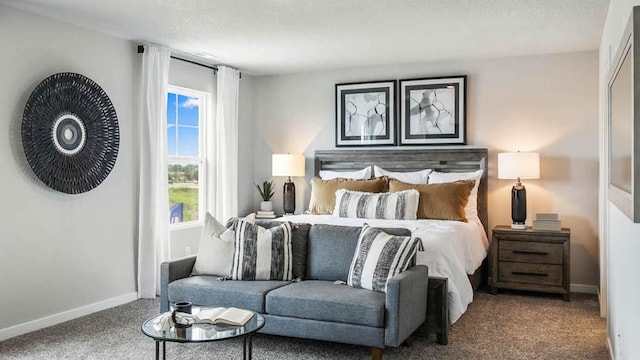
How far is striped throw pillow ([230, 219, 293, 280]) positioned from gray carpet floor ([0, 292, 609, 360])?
45cm

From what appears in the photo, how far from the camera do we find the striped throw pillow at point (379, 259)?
139 inches

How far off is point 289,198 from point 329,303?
3.26 m

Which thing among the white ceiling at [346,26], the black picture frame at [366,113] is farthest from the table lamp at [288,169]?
the white ceiling at [346,26]

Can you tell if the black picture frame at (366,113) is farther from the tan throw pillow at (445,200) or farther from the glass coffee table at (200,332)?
the glass coffee table at (200,332)

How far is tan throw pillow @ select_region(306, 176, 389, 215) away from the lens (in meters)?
5.84

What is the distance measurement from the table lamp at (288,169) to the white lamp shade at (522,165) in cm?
235

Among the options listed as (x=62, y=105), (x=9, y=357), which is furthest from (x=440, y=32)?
(x=9, y=357)

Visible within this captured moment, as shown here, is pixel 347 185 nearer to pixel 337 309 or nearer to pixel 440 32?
pixel 440 32

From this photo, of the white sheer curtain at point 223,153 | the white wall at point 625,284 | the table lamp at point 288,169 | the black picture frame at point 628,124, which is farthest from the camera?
the table lamp at point 288,169

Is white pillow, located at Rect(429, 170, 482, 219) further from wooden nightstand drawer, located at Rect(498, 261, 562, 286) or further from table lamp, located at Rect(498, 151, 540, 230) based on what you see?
wooden nightstand drawer, located at Rect(498, 261, 562, 286)

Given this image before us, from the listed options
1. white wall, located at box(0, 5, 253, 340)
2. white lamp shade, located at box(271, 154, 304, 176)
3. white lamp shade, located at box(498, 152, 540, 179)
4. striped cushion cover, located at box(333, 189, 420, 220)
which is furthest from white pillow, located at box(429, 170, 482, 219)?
white wall, located at box(0, 5, 253, 340)

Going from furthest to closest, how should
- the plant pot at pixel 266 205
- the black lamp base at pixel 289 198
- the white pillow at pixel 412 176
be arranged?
1. the plant pot at pixel 266 205
2. the black lamp base at pixel 289 198
3. the white pillow at pixel 412 176

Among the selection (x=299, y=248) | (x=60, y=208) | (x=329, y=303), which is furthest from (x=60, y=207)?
(x=329, y=303)

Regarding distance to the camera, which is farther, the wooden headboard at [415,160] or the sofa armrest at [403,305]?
the wooden headboard at [415,160]
